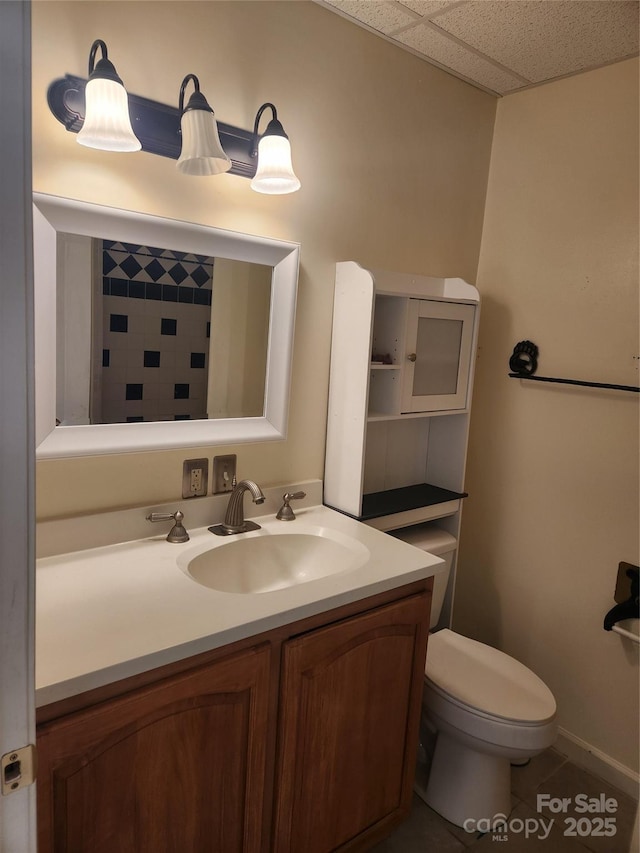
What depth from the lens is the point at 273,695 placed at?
1.20 meters

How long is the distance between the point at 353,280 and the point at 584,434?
0.94 m

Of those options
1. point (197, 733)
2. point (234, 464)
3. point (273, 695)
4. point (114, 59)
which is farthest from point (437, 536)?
point (114, 59)

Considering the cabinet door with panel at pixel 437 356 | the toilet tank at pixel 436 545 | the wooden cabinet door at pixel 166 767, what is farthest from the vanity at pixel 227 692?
the cabinet door with panel at pixel 437 356

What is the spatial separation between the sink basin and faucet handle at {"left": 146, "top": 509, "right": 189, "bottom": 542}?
0.27 ft

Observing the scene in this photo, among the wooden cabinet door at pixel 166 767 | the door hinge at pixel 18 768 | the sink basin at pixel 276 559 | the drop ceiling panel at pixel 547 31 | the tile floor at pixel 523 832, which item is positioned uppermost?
the drop ceiling panel at pixel 547 31

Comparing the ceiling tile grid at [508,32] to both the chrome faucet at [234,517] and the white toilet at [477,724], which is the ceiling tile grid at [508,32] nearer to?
the chrome faucet at [234,517]

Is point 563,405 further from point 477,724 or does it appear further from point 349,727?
point 349,727

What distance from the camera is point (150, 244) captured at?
1396 mm

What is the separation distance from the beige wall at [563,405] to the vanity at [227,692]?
78 cm

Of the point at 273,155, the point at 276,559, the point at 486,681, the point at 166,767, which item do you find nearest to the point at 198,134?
the point at 273,155

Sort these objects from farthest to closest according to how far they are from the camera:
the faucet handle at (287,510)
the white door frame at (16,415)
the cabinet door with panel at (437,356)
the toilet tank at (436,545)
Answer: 1. the toilet tank at (436,545)
2. the cabinet door with panel at (437,356)
3. the faucet handle at (287,510)
4. the white door frame at (16,415)

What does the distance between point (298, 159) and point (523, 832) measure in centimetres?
206

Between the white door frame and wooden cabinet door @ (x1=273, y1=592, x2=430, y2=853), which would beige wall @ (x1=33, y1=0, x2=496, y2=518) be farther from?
the white door frame

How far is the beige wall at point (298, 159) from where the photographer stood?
129cm
